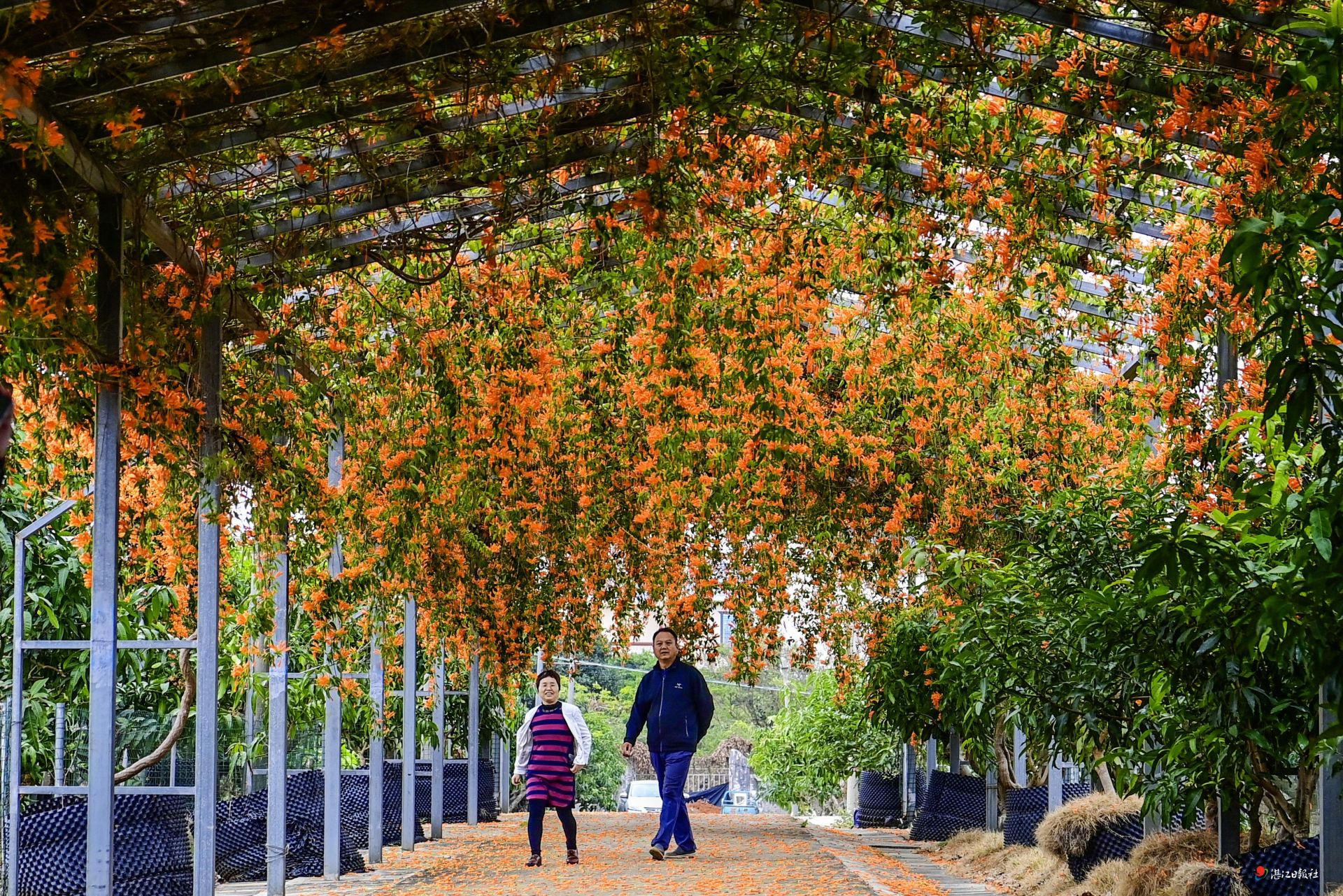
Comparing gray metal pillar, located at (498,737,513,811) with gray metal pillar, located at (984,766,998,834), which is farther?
gray metal pillar, located at (498,737,513,811)

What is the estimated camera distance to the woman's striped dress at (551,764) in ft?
37.8

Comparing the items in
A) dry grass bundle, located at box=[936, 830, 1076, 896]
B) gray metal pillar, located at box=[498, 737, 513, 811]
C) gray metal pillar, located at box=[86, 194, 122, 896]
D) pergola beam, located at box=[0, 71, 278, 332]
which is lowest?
gray metal pillar, located at box=[498, 737, 513, 811]

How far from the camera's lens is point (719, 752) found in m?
41.6

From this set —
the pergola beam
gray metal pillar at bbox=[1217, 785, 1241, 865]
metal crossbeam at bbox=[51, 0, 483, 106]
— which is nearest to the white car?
the pergola beam

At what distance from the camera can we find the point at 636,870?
34.6 feet

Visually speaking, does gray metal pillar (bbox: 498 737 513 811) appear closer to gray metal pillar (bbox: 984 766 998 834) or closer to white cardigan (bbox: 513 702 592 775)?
gray metal pillar (bbox: 984 766 998 834)

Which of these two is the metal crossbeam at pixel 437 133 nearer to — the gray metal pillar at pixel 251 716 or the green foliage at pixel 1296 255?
the gray metal pillar at pixel 251 716

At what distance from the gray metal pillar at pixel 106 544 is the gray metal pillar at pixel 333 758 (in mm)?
3222

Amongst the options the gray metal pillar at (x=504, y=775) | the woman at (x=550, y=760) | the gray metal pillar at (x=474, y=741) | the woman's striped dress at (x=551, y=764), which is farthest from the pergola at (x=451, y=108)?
the gray metal pillar at (x=504, y=775)

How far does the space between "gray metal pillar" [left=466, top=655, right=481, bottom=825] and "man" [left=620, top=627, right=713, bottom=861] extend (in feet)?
13.3

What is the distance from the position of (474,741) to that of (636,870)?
235 inches

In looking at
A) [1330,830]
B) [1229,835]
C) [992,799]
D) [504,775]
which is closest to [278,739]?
[1229,835]

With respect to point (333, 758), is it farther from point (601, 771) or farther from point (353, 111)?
point (601, 771)

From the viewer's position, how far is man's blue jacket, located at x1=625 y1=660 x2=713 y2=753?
38.0ft
